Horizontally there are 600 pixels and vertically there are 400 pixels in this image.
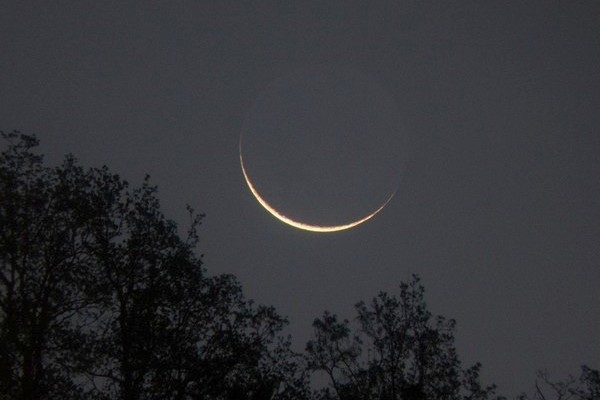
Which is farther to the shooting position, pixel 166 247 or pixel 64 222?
pixel 166 247

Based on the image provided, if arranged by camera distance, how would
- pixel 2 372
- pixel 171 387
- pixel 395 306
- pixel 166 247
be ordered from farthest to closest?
pixel 395 306 < pixel 166 247 < pixel 171 387 < pixel 2 372

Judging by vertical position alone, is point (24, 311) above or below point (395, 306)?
below

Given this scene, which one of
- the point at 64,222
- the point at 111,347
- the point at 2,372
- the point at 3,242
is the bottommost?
the point at 2,372

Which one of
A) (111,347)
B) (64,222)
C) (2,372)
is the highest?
(64,222)

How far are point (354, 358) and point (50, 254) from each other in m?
21.1

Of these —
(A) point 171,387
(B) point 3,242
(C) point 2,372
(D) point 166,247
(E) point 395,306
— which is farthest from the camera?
(E) point 395,306

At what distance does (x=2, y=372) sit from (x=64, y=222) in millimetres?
6919

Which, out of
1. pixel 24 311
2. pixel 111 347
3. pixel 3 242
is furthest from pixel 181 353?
pixel 3 242

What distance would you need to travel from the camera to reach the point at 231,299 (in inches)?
1036

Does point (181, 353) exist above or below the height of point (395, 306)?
below

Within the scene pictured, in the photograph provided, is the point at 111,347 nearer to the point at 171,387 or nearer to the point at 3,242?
the point at 171,387

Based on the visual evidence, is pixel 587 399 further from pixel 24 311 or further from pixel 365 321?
pixel 24 311

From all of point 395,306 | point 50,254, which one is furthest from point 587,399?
point 50,254

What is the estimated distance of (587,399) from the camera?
34.4m
